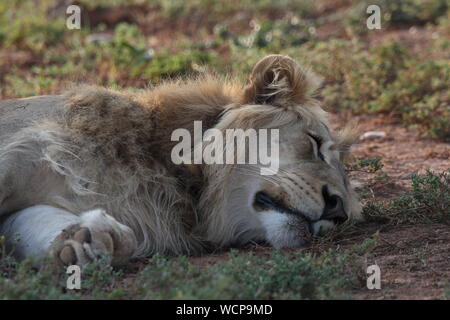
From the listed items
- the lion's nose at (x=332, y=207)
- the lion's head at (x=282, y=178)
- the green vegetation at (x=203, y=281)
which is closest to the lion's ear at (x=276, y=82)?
the lion's head at (x=282, y=178)

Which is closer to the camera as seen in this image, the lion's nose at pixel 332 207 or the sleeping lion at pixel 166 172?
the sleeping lion at pixel 166 172

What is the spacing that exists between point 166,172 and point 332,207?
835 mm

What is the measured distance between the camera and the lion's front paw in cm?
344

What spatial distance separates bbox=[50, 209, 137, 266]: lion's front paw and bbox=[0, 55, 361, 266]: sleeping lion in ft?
0.57

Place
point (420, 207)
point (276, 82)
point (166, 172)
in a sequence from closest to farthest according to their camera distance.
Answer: point (166, 172) < point (276, 82) < point (420, 207)

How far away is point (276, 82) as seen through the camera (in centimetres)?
435

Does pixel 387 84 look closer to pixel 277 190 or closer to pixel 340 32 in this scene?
pixel 340 32

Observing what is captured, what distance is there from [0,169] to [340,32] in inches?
237

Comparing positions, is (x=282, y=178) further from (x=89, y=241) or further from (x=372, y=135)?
(x=372, y=135)

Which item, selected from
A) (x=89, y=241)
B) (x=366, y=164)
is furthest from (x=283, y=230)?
(x=366, y=164)

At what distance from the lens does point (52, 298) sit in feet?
10.3

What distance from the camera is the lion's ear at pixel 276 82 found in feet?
14.2

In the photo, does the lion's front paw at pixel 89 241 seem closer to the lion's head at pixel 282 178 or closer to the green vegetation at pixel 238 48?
the lion's head at pixel 282 178
